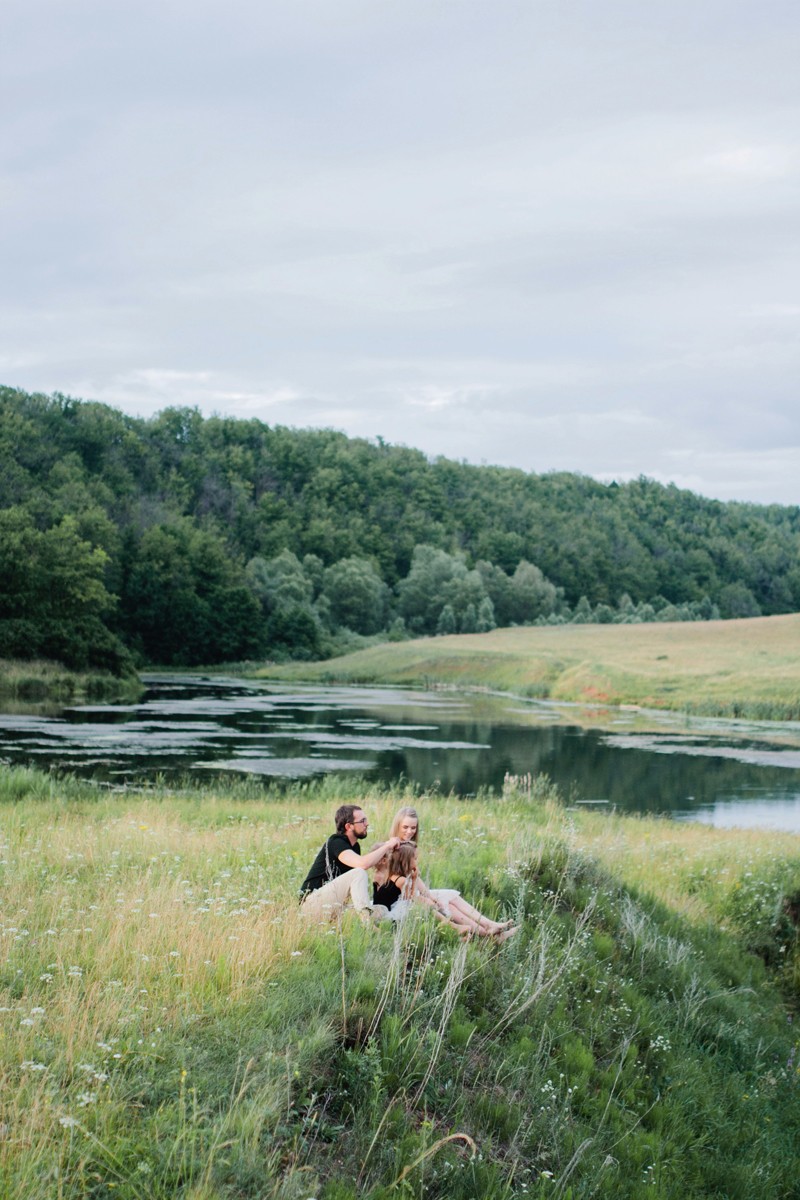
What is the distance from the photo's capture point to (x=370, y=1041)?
538 cm

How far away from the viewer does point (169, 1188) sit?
4121mm

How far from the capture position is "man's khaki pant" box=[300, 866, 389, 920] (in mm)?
7250

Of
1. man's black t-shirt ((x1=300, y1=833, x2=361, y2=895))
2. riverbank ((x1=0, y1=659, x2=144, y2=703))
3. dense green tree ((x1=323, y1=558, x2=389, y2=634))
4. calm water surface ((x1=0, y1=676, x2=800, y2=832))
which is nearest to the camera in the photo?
man's black t-shirt ((x1=300, y1=833, x2=361, y2=895))

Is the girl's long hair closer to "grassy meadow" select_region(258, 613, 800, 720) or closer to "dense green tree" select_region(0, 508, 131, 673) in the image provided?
"grassy meadow" select_region(258, 613, 800, 720)

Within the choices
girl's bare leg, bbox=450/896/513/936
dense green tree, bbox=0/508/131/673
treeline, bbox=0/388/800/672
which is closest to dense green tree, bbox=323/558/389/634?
treeline, bbox=0/388/800/672

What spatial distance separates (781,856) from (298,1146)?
34.2ft

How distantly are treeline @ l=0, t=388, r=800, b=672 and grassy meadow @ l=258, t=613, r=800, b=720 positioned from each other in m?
11.1

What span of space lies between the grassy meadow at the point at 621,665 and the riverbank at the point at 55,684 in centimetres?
1965

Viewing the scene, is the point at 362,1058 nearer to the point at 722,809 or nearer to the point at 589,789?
the point at 722,809

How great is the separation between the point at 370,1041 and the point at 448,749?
2588cm

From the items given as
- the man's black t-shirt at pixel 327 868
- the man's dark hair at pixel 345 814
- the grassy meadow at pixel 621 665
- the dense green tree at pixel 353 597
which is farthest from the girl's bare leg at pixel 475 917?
the dense green tree at pixel 353 597

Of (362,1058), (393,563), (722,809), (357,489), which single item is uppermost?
(357,489)

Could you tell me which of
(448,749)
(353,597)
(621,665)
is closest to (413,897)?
(448,749)

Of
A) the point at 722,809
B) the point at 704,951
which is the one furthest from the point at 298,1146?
the point at 722,809
